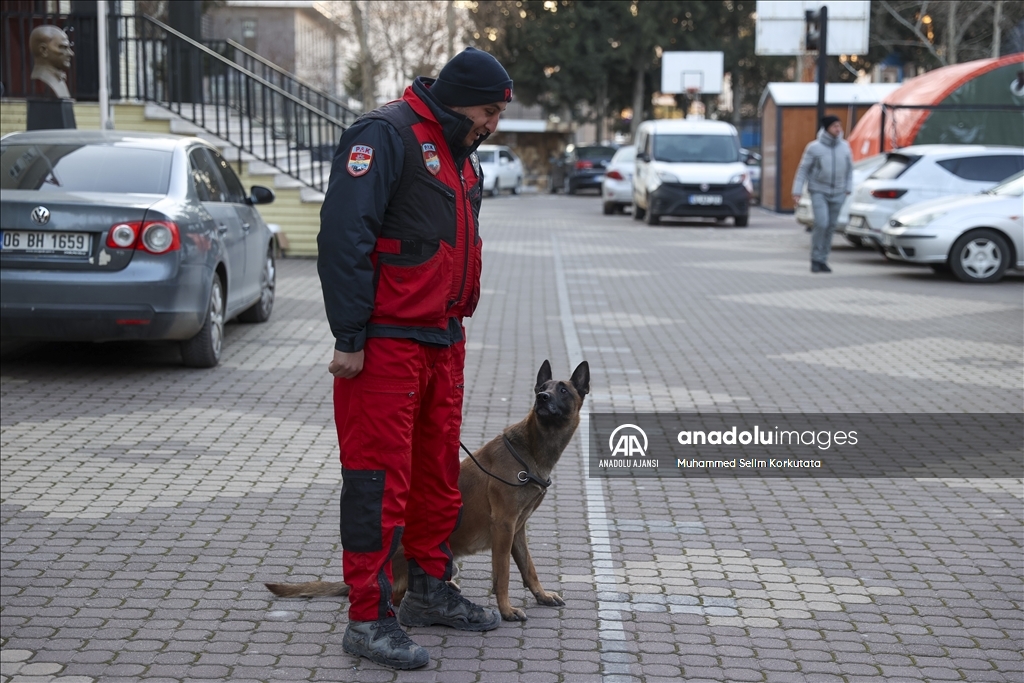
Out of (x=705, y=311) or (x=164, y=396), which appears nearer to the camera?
(x=164, y=396)

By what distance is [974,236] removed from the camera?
657 inches

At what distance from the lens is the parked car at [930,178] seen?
18.7 meters

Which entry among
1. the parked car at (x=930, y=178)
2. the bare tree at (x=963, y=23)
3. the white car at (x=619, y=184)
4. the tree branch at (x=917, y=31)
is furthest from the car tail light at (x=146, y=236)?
the tree branch at (x=917, y=31)

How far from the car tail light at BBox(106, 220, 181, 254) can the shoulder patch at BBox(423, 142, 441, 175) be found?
5.17 meters

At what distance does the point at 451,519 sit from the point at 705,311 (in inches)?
373

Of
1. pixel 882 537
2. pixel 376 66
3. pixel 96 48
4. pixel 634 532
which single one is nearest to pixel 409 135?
pixel 634 532

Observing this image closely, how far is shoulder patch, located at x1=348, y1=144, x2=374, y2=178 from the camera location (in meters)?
3.95

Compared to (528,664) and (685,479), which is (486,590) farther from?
(685,479)

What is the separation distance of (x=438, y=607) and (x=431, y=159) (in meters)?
1.60

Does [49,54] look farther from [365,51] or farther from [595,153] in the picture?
[595,153]

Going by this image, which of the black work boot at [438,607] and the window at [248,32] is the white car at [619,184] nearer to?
the black work boot at [438,607]

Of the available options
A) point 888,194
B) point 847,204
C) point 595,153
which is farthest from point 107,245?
point 595,153

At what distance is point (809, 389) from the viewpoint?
912 centimetres

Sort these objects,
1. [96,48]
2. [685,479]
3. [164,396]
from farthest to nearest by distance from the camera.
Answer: [96,48] → [164,396] → [685,479]
